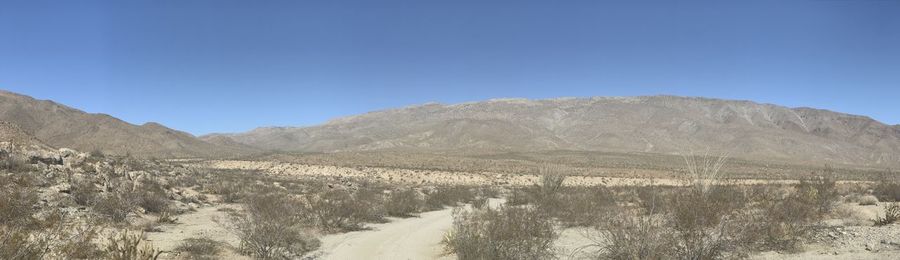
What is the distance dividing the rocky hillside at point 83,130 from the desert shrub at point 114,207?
82.9m

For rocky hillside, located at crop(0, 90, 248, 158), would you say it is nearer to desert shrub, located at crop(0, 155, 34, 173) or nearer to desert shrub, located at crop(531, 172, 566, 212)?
desert shrub, located at crop(0, 155, 34, 173)

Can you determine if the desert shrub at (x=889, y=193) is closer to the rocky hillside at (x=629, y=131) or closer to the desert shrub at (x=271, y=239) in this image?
the desert shrub at (x=271, y=239)

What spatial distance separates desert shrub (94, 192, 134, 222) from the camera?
43.5 feet

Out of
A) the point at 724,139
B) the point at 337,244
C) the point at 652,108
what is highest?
the point at 652,108

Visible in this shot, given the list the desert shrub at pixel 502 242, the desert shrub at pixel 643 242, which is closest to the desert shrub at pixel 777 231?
the desert shrub at pixel 643 242

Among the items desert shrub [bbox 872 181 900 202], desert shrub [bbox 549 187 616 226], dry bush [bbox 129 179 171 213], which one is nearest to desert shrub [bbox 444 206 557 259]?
desert shrub [bbox 549 187 616 226]

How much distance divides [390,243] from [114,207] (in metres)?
7.12

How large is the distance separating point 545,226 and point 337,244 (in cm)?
504

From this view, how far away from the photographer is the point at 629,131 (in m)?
150

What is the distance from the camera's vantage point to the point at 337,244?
1305 centimetres

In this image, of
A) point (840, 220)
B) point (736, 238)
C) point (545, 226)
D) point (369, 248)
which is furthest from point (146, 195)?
point (840, 220)

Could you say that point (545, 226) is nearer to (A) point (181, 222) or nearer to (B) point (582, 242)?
(B) point (582, 242)

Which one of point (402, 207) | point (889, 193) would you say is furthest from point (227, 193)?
point (889, 193)

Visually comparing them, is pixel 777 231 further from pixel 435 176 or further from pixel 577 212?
pixel 435 176
